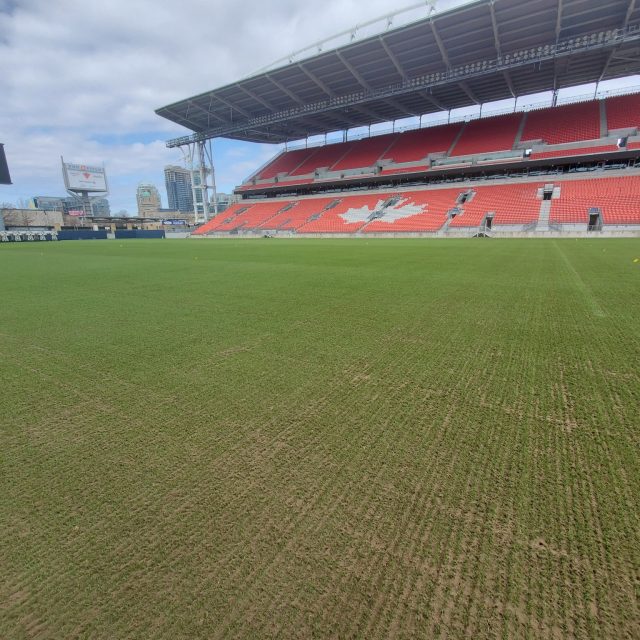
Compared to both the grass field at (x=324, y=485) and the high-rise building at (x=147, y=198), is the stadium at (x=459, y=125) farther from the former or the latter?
the high-rise building at (x=147, y=198)

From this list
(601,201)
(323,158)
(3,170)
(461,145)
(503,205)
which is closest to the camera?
(601,201)

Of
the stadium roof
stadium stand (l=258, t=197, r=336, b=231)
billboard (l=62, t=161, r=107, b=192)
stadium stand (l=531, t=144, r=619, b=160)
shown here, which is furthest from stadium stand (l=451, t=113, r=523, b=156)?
billboard (l=62, t=161, r=107, b=192)

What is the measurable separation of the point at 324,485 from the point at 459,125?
4742cm

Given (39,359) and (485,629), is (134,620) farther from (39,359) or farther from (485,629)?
(39,359)

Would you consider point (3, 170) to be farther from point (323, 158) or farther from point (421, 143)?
point (421, 143)

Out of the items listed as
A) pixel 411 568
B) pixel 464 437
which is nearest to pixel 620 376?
pixel 464 437

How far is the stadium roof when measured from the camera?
23486 mm

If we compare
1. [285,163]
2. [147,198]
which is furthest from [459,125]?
[147,198]

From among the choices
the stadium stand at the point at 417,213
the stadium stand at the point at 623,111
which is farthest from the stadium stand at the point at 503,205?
the stadium stand at the point at 623,111

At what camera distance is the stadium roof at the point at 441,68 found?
2349 cm

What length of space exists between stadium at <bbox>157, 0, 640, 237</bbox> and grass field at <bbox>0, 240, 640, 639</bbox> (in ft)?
92.0

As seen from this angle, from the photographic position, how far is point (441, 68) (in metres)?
30.1

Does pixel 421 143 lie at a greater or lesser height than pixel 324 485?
greater

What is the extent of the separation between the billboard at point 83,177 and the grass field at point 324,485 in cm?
7489
